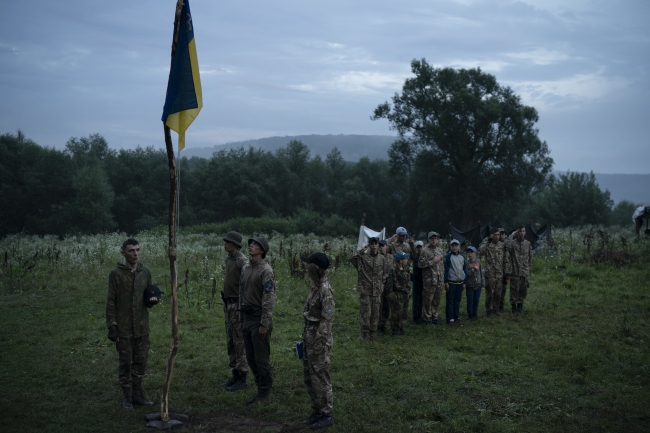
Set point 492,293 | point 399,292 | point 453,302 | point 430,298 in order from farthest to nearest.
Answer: point 492,293, point 453,302, point 430,298, point 399,292

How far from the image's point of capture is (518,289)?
13133mm

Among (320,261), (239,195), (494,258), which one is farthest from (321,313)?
(239,195)

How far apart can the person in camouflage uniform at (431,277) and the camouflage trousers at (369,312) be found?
5.55 feet

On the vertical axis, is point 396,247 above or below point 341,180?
below

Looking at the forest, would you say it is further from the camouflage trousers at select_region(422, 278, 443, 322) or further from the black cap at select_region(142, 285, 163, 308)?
the black cap at select_region(142, 285, 163, 308)

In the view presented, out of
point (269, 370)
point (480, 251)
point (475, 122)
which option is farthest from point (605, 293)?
point (475, 122)

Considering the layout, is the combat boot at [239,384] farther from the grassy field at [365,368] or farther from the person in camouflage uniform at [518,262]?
the person in camouflage uniform at [518,262]

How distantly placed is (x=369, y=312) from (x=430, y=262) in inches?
84.1

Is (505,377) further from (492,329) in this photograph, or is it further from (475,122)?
(475,122)

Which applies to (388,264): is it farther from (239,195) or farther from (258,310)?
(239,195)

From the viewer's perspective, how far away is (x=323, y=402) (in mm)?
6414

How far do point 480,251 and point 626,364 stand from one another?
15.0 ft

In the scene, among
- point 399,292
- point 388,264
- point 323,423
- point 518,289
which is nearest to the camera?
point 323,423

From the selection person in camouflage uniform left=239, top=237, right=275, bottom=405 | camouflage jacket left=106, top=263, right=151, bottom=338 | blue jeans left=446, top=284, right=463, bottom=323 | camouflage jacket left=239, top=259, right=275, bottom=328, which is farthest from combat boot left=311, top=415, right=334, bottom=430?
blue jeans left=446, top=284, right=463, bottom=323
